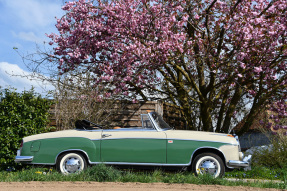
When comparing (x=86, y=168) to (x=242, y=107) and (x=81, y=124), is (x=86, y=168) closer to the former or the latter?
(x=81, y=124)

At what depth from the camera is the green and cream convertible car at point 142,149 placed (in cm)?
718

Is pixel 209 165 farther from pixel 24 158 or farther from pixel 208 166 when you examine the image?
pixel 24 158

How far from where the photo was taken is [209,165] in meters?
7.14

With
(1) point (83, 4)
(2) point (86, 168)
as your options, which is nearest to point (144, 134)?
(2) point (86, 168)

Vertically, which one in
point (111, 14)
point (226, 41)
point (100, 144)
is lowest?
point (100, 144)

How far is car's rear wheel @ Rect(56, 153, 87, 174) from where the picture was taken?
7363 mm

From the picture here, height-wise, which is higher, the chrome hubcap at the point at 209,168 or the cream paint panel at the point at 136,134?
the cream paint panel at the point at 136,134

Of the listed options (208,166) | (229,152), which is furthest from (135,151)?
(229,152)

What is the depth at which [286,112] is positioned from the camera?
1376 cm

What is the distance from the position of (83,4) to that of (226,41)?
16.6 feet

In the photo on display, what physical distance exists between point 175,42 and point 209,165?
4.87 meters

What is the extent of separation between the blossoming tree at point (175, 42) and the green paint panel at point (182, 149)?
161 inches

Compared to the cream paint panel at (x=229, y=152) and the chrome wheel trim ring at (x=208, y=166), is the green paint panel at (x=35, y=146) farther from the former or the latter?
the cream paint panel at (x=229, y=152)

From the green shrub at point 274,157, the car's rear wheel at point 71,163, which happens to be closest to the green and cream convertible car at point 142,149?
the car's rear wheel at point 71,163
